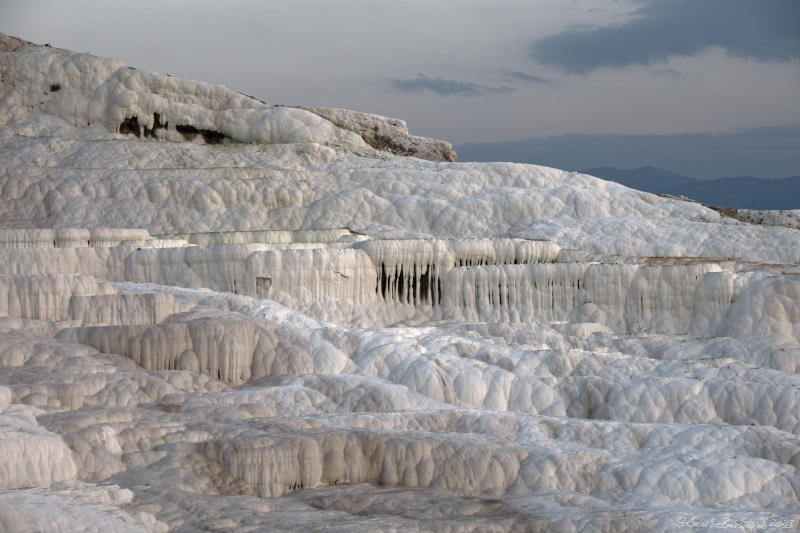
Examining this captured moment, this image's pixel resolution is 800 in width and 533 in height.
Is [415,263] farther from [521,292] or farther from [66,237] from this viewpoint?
[66,237]

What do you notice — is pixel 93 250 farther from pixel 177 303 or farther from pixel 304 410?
pixel 304 410

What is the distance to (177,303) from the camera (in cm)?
2592

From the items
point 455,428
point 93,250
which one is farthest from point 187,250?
point 455,428

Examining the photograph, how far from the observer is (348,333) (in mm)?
26266

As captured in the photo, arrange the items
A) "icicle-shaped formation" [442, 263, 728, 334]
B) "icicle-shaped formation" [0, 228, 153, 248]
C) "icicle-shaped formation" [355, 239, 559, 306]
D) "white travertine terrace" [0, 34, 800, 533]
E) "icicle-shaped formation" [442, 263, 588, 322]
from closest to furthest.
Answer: "white travertine terrace" [0, 34, 800, 533] < "icicle-shaped formation" [442, 263, 728, 334] < "icicle-shaped formation" [442, 263, 588, 322] < "icicle-shaped formation" [355, 239, 559, 306] < "icicle-shaped formation" [0, 228, 153, 248]

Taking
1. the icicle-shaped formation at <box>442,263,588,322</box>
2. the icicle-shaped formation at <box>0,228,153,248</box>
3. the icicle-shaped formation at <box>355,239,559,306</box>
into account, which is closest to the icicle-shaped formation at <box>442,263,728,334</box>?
the icicle-shaped formation at <box>442,263,588,322</box>

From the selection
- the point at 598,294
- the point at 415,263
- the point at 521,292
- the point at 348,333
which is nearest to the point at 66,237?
the point at 415,263

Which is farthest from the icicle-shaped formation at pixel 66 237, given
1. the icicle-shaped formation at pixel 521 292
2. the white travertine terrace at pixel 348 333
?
the icicle-shaped formation at pixel 521 292

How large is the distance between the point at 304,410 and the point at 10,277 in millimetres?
8225

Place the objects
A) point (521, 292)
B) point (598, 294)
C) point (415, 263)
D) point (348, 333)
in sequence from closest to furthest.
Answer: point (348, 333)
point (598, 294)
point (521, 292)
point (415, 263)

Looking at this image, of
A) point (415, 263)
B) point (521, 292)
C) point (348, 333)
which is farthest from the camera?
point (415, 263)

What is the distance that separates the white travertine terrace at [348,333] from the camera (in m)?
16.6

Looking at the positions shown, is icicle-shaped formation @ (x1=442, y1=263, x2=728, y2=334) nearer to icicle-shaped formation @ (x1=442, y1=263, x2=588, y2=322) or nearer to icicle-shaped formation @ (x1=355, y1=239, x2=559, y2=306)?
icicle-shaped formation @ (x1=442, y1=263, x2=588, y2=322)

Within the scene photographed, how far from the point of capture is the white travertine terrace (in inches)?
654
